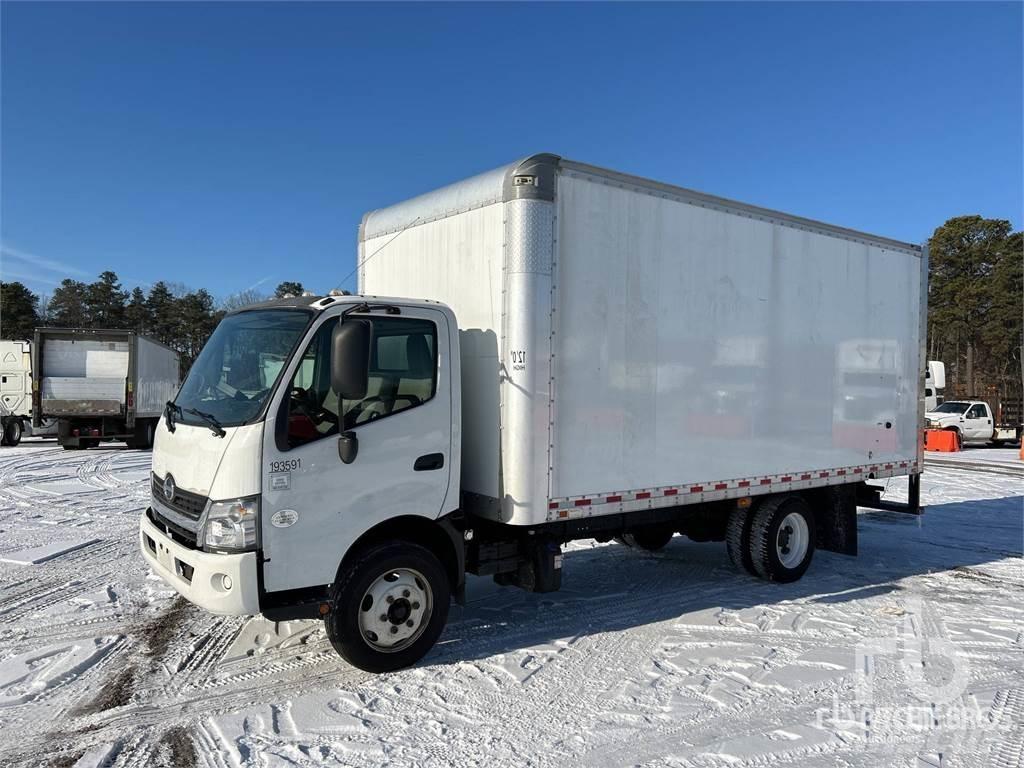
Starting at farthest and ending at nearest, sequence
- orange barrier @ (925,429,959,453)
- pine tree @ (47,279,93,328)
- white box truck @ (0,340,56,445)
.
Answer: pine tree @ (47,279,93,328) < orange barrier @ (925,429,959,453) < white box truck @ (0,340,56,445)

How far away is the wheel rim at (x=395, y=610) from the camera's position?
4.84 m

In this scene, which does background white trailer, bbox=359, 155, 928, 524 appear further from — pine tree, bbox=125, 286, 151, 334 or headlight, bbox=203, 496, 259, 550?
pine tree, bbox=125, 286, 151, 334

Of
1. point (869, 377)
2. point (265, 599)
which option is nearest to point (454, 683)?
point (265, 599)

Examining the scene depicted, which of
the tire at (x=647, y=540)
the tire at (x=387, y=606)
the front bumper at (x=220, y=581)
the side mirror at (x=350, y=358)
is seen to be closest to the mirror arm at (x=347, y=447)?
the side mirror at (x=350, y=358)

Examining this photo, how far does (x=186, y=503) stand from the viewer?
4684 millimetres

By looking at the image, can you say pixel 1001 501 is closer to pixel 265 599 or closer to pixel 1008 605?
pixel 1008 605

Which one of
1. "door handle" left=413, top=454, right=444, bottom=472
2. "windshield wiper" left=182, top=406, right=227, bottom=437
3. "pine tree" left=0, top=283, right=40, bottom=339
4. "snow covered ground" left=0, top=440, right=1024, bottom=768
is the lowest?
"snow covered ground" left=0, top=440, right=1024, bottom=768

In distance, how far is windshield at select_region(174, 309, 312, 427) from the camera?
458 centimetres

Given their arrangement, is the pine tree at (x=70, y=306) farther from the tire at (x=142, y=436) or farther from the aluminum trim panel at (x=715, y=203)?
the aluminum trim panel at (x=715, y=203)

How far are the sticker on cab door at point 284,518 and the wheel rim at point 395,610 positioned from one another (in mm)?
736

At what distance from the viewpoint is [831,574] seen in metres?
7.93

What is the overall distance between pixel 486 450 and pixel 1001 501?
1185 centimetres

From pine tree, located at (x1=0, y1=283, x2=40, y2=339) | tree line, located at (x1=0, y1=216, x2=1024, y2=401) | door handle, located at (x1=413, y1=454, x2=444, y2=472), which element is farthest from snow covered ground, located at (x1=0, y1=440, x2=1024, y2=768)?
pine tree, located at (x1=0, y1=283, x2=40, y2=339)

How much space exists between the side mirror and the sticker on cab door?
81 centimetres
